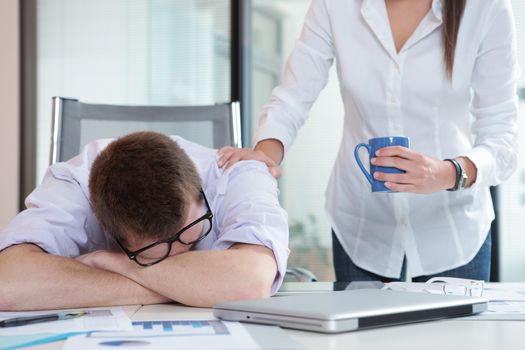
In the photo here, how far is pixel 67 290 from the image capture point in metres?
1.30

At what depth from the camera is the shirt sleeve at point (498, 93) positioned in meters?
1.70

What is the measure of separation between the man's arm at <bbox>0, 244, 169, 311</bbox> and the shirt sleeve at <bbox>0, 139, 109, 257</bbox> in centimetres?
13

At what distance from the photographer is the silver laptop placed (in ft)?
3.08

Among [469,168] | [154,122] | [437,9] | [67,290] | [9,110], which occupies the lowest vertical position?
[67,290]

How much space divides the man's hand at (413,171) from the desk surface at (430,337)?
46cm

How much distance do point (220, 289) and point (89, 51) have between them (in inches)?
113

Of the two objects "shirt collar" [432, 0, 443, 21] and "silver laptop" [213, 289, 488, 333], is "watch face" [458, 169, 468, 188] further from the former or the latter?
"silver laptop" [213, 289, 488, 333]

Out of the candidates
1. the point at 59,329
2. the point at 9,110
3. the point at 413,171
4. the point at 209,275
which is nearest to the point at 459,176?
the point at 413,171

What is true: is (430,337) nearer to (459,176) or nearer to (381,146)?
(381,146)

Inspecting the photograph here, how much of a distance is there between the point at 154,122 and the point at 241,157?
58cm

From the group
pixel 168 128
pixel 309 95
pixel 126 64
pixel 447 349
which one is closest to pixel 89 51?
pixel 126 64

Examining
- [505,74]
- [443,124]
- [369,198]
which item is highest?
[505,74]

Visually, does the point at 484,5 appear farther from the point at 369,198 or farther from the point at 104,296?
the point at 104,296

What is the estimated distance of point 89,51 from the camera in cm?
388
